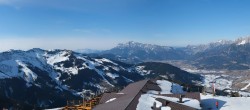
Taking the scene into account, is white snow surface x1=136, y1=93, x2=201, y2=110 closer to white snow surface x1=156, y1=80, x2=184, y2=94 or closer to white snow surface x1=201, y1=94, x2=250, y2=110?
white snow surface x1=201, y1=94, x2=250, y2=110

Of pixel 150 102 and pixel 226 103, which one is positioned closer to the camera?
pixel 150 102

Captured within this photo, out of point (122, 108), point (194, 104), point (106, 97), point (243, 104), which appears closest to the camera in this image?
point (122, 108)

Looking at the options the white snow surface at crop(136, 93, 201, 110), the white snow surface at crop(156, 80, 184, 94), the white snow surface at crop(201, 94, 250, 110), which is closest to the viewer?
the white snow surface at crop(136, 93, 201, 110)

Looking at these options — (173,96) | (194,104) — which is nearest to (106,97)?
(173,96)

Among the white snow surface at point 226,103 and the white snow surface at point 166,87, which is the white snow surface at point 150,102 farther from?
the white snow surface at point 166,87

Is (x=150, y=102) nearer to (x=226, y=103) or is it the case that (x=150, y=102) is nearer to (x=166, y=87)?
(x=226, y=103)

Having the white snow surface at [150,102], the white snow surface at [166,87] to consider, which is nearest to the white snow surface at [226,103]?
the white snow surface at [150,102]

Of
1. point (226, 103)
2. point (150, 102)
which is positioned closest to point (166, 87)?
point (226, 103)

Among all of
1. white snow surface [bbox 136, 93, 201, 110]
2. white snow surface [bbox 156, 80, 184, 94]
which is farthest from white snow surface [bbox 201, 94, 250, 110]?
white snow surface [bbox 156, 80, 184, 94]

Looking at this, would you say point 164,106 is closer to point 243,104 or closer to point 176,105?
point 176,105

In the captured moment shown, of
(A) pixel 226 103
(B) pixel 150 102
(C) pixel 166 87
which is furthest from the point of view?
(C) pixel 166 87

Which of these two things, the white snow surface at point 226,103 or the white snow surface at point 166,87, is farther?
the white snow surface at point 166,87
